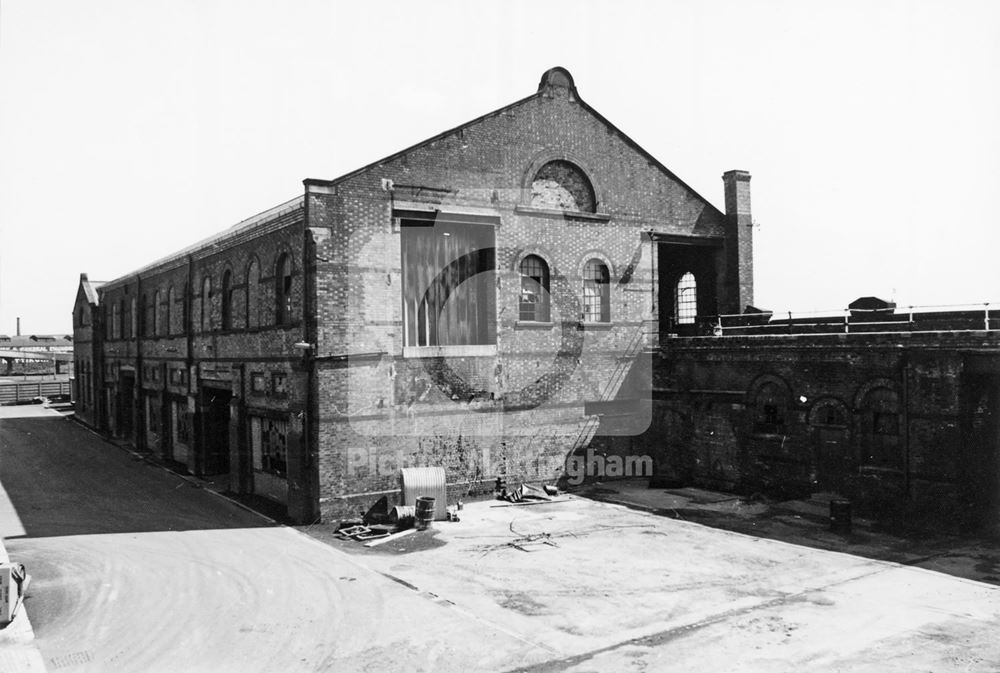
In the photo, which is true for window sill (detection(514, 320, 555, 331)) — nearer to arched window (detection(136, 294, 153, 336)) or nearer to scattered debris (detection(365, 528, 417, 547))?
scattered debris (detection(365, 528, 417, 547))

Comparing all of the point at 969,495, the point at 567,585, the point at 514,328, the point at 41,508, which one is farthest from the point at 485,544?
the point at 41,508

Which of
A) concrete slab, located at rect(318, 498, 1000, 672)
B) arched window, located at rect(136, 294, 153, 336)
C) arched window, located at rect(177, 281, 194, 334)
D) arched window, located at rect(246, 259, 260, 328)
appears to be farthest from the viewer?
arched window, located at rect(136, 294, 153, 336)

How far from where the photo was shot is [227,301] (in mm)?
23531

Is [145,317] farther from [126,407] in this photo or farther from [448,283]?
[448,283]

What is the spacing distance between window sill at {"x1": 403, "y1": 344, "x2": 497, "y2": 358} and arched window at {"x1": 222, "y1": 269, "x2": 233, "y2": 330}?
6.98 m

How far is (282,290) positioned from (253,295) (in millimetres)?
1983

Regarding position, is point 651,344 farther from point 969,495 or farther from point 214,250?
point 214,250

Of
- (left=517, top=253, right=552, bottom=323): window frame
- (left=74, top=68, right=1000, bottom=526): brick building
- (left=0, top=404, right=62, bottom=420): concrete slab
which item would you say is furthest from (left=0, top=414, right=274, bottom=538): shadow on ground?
(left=0, top=404, right=62, bottom=420): concrete slab

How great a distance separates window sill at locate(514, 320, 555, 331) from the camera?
21.4 meters

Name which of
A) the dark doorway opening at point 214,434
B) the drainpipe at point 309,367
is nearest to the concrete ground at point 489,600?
the drainpipe at point 309,367

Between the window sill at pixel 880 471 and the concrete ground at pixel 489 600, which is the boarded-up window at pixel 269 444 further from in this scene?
the window sill at pixel 880 471

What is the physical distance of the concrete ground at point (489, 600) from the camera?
10.3m

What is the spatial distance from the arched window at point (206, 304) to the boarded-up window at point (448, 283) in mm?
8438

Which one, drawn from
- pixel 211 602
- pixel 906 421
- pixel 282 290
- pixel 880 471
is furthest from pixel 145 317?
pixel 906 421
